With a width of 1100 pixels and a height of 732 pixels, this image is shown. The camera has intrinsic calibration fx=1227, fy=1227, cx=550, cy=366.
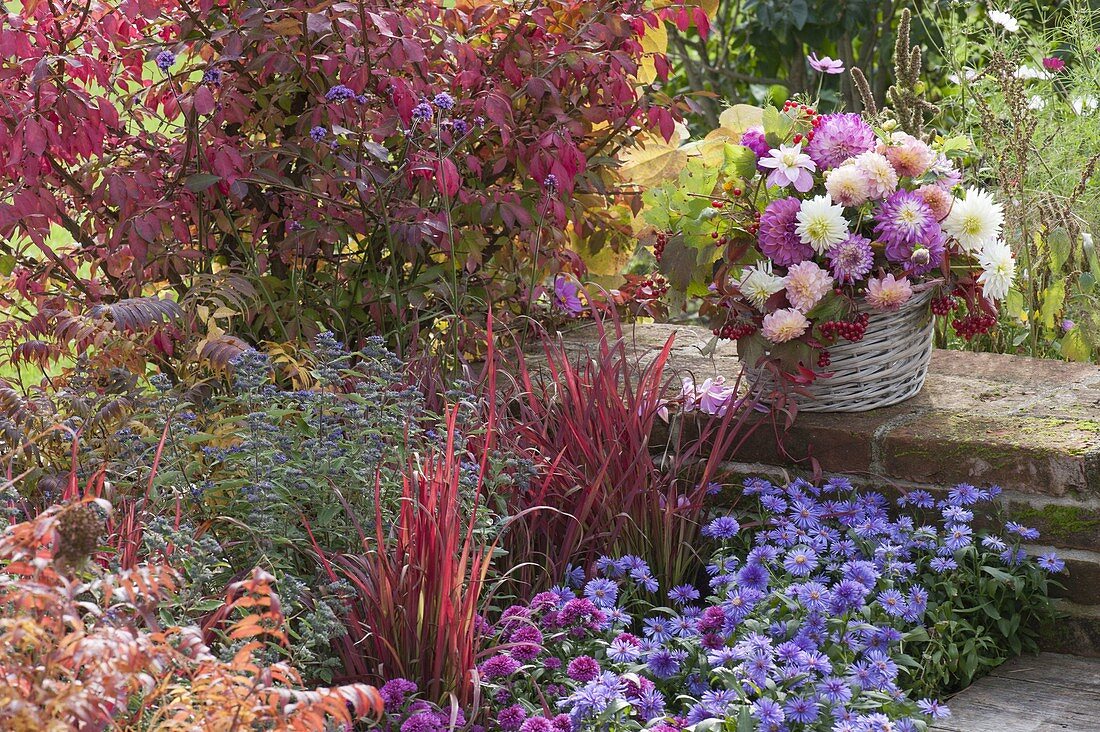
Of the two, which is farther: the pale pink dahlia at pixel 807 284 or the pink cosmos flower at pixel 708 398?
the pink cosmos flower at pixel 708 398

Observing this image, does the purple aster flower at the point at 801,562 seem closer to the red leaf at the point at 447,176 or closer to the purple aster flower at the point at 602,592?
the purple aster flower at the point at 602,592

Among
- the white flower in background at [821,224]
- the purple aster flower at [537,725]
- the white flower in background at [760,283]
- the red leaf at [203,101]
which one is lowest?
the purple aster flower at [537,725]

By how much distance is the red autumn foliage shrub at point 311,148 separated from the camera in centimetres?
302

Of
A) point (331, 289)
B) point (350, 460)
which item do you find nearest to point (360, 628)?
point (350, 460)

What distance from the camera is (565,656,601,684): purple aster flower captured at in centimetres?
210

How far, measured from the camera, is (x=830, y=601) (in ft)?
7.58

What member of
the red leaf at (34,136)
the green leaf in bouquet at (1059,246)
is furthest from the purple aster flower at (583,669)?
the green leaf in bouquet at (1059,246)

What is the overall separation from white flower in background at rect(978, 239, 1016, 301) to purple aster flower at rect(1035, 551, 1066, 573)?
2.01 ft

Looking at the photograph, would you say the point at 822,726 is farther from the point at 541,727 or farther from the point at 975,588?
the point at 975,588

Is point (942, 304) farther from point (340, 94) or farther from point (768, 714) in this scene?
point (340, 94)

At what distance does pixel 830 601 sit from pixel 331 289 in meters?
1.80

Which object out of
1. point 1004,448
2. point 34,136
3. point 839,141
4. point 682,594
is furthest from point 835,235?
point 34,136

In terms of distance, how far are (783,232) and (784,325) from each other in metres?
0.21

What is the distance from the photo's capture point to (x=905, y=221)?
2.76 m
